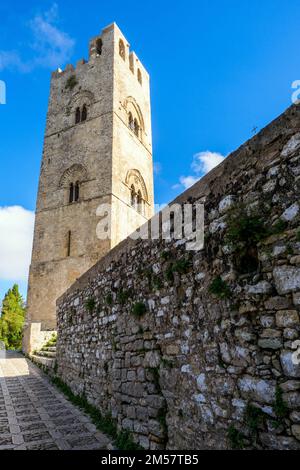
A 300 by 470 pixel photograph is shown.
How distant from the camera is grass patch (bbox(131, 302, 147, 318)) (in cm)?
393

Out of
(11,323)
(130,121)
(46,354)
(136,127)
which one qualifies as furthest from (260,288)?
(11,323)

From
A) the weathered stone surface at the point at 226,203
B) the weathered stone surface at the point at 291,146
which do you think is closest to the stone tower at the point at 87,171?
the weathered stone surface at the point at 226,203

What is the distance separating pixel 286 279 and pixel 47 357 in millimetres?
10427

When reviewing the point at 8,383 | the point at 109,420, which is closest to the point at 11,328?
the point at 8,383

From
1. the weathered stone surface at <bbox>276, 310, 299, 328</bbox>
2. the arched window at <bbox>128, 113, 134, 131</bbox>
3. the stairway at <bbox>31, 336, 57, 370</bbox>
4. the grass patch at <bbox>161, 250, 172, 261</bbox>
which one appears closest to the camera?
the weathered stone surface at <bbox>276, 310, 299, 328</bbox>

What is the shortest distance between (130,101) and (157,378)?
18.7 metres

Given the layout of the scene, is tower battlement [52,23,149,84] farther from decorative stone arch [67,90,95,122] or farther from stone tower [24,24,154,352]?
decorative stone arch [67,90,95,122]

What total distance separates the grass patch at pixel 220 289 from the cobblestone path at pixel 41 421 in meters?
2.62

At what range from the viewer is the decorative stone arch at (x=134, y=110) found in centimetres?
1900

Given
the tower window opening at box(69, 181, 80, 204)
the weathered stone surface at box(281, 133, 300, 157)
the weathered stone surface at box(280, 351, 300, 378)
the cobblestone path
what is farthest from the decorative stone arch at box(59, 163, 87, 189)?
the weathered stone surface at box(280, 351, 300, 378)

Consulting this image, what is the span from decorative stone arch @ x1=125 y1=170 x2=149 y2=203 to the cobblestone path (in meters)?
11.4

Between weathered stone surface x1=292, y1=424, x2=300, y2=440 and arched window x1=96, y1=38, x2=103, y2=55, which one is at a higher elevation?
arched window x1=96, y1=38, x2=103, y2=55

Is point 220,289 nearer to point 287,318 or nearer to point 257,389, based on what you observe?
point 287,318
